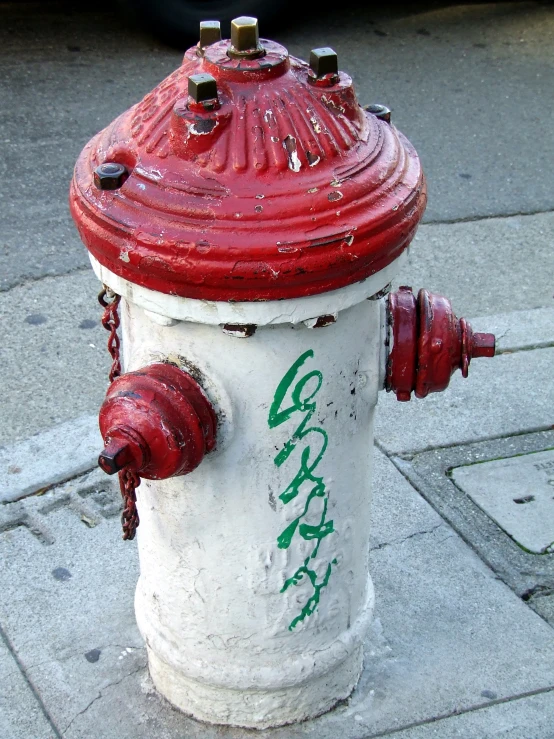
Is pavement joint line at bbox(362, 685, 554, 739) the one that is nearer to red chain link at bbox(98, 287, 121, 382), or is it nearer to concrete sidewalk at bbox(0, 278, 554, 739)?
concrete sidewalk at bbox(0, 278, 554, 739)

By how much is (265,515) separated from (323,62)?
90 cm

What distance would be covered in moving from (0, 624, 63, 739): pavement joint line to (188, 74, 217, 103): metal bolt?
1.54m

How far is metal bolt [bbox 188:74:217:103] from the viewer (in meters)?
1.67

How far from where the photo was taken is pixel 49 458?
313 centimetres

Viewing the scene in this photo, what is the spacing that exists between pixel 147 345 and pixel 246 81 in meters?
0.54

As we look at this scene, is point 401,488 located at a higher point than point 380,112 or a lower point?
lower

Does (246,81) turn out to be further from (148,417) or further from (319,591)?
(319,591)

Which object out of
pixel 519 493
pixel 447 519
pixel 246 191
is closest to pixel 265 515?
pixel 246 191

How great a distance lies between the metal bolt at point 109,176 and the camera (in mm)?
1734

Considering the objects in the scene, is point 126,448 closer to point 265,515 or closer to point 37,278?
point 265,515

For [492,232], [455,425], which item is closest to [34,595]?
[455,425]

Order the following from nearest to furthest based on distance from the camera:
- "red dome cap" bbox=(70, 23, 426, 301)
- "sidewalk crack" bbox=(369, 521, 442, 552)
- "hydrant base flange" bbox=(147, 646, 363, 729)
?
"red dome cap" bbox=(70, 23, 426, 301) → "hydrant base flange" bbox=(147, 646, 363, 729) → "sidewalk crack" bbox=(369, 521, 442, 552)

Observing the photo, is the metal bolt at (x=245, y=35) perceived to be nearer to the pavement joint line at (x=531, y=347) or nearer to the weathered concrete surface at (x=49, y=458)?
the weathered concrete surface at (x=49, y=458)

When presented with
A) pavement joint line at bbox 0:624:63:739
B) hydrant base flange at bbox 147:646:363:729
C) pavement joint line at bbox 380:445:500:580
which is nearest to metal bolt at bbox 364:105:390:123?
hydrant base flange at bbox 147:646:363:729
